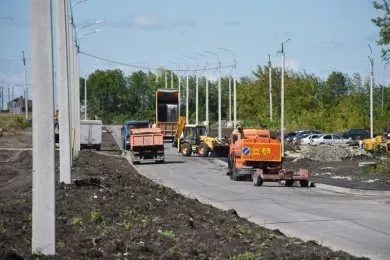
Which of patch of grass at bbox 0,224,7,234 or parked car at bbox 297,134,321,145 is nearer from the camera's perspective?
patch of grass at bbox 0,224,7,234

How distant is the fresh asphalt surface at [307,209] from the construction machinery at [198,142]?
19400mm

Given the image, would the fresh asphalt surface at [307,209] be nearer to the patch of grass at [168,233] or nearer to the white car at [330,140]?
the patch of grass at [168,233]

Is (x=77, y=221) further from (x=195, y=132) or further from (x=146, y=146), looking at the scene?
(x=195, y=132)

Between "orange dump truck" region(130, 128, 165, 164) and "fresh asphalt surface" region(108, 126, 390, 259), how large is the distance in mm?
11358

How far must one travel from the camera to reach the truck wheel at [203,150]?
63031mm

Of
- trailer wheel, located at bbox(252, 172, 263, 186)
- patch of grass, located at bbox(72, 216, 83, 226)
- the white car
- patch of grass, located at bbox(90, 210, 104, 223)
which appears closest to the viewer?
patch of grass, located at bbox(72, 216, 83, 226)

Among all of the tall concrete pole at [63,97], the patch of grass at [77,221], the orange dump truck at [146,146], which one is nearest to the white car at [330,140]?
the orange dump truck at [146,146]

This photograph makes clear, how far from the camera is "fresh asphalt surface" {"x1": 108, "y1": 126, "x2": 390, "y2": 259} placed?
15594mm

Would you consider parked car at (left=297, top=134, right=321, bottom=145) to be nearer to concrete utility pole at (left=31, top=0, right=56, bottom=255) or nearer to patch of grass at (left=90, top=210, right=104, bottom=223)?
patch of grass at (left=90, top=210, right=104, bottom=223)

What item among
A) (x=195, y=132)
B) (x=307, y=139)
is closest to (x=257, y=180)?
(x=195, y=132)

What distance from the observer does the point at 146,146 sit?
180 ft

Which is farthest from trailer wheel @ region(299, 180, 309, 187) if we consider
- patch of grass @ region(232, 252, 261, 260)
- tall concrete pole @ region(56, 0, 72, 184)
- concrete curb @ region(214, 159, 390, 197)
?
patch of grass @ region(232, 252, 261, 260)

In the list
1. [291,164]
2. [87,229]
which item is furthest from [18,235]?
[291,164]

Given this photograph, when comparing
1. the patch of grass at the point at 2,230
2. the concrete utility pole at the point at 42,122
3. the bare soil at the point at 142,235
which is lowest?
the bare soil at the point at 142,235
